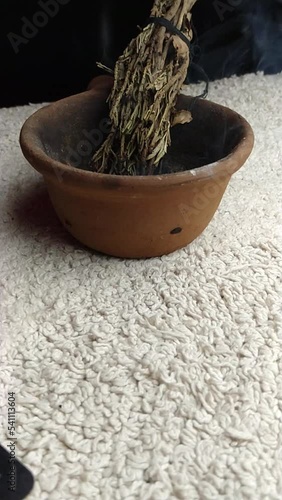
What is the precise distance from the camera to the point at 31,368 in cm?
68

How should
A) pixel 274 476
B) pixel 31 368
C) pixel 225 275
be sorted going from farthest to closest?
pixel 225 275 < pixel 31 368 < pixel 274 476

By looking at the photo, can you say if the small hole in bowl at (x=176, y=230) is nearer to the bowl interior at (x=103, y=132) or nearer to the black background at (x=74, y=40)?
the bowl interior at (x=103, y=132)

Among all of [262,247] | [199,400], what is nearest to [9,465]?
[199,400]

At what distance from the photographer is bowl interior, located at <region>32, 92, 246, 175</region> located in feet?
3.00

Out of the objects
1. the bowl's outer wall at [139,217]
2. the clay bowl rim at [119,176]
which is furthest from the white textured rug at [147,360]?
the clay bowl rim at [119,176]

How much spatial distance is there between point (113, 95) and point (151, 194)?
0.21 metres

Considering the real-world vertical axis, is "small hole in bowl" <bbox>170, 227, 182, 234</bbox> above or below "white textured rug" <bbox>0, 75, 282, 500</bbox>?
above

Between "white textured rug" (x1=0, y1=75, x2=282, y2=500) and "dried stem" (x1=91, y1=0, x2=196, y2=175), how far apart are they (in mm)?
154

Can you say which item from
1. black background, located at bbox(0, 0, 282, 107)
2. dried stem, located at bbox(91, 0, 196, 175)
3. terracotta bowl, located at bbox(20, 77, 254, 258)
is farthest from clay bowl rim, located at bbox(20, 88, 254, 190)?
black background, located at bbox(0, 0, 282, 107)

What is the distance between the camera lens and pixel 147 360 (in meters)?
0.69

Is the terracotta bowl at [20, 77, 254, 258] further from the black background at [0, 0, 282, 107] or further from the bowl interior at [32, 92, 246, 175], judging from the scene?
the black background at [0, 0, 282, 107]

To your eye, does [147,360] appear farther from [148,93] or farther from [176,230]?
[148,93]

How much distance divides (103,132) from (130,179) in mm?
246

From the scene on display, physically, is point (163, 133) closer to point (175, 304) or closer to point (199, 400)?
point (175, 304)
